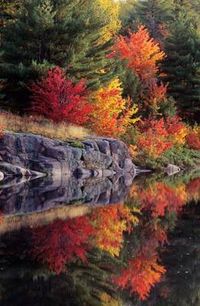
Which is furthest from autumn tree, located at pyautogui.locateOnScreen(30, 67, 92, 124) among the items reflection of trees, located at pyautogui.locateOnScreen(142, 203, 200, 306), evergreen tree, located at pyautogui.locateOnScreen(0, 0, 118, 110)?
reflection of trees, located at pyautogui.locateOnScreen(142, 203, 200, 306)

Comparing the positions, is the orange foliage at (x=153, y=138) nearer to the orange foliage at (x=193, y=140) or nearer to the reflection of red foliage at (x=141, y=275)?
the orange foliage at (x=193, y=140)

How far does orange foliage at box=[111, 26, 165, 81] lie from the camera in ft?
179

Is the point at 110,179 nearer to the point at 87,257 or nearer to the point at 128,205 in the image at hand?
the point at 128,205

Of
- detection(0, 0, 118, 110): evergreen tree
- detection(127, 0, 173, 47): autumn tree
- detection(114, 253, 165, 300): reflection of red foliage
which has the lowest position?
detection(114, 253, 165, 300): reflection of red foliage

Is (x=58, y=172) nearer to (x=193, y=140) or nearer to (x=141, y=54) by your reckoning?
(x=193, y=140)

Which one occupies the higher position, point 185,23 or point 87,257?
point 185,23

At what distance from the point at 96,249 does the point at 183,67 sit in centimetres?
4746

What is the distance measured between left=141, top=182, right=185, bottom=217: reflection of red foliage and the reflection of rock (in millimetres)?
1091

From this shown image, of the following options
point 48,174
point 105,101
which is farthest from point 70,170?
point 105,101

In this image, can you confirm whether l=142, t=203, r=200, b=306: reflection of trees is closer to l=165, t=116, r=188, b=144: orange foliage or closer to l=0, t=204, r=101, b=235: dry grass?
l=0, t=204, r=101, b=235: dry grass

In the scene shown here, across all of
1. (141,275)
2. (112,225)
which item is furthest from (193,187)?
(141,275)

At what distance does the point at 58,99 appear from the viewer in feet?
114

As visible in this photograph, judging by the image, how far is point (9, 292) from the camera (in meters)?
9.69

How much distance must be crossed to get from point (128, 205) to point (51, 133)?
12.2m
